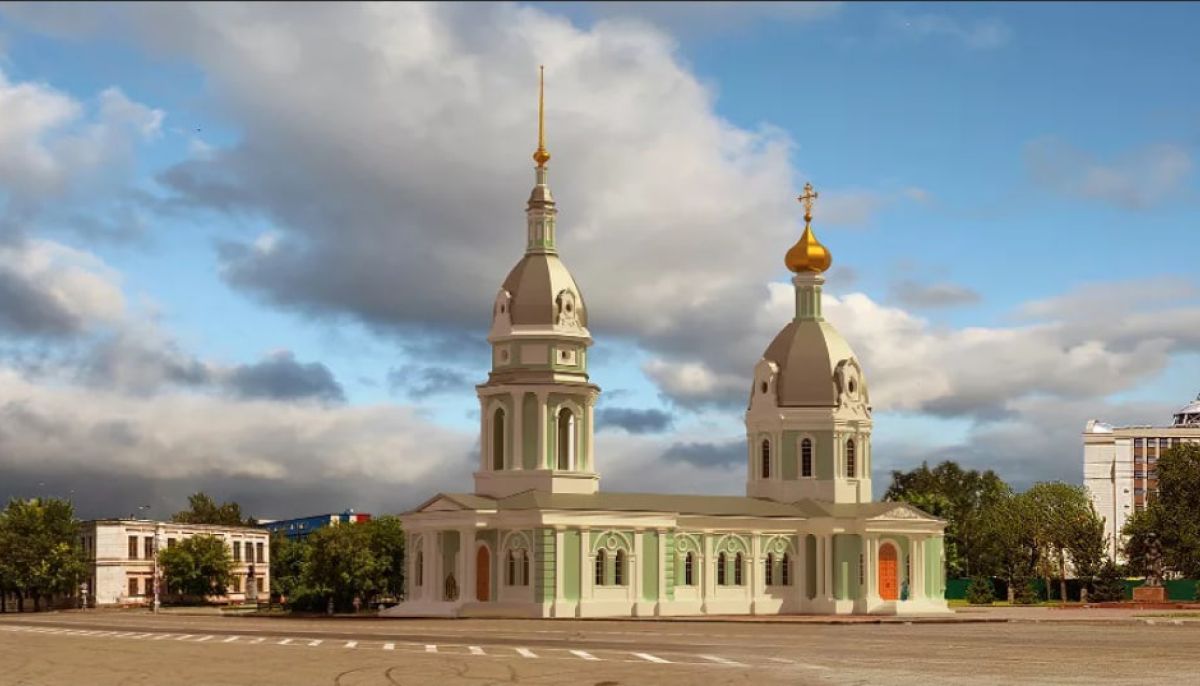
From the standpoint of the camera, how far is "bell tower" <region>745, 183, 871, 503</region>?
283 ft

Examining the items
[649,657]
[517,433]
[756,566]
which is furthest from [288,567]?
[649,657]

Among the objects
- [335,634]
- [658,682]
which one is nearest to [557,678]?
[658,682]

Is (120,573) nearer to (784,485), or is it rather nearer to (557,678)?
(784,485)

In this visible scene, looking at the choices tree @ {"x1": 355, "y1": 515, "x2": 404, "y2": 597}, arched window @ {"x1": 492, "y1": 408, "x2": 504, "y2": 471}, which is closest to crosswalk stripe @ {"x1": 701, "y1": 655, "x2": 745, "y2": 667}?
arched window @ {"x1": 492, "y1": 408, "x2": 504, "y2": 471}

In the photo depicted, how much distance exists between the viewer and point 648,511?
7738 cm

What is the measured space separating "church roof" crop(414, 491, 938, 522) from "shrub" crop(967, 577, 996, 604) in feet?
59.5

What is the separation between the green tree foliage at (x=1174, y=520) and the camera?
10650cm

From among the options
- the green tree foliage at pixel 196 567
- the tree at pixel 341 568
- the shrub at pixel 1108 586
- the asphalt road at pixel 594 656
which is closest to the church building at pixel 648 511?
the tree at pixel 341 568

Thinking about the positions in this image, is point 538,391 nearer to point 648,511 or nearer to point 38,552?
point 648,511

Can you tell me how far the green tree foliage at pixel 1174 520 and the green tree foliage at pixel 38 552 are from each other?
7026cm

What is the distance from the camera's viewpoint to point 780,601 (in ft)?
272

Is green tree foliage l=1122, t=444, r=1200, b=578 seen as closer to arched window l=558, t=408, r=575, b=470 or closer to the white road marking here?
arched window l=558, t=408, r=575, b=470

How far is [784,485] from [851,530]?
4.54 metres

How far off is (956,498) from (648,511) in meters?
65.5
